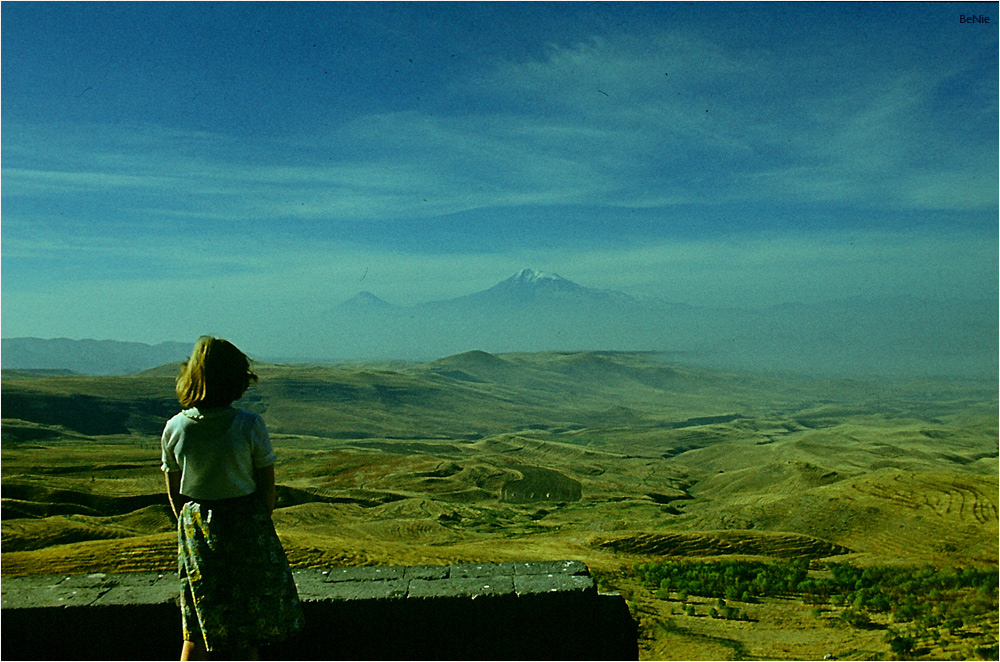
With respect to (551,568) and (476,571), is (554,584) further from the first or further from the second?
(476,571)

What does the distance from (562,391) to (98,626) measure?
97258mm

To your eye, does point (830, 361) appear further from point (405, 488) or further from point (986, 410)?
point (405, 488)

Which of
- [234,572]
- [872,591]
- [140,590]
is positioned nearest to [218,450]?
[234,572]

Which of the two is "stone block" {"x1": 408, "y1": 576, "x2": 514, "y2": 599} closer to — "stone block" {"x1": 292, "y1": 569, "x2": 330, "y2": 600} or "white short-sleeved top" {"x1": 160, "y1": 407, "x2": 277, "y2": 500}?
"stone block" {"x1": 292, "y1": 569, "x2": 330, "y2": 600}

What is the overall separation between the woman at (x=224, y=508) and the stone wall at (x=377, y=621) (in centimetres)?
89

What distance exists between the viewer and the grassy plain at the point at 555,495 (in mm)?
9125

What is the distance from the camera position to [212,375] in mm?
3211

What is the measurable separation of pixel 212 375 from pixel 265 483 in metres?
0.52

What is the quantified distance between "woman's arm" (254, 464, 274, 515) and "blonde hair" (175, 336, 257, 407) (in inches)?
13.0

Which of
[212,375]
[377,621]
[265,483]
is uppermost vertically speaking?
[212,375]

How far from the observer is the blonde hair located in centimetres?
321

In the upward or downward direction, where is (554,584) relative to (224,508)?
downward

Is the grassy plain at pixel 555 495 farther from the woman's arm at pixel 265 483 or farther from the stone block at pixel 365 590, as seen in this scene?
the woman's arm at pixel 265 483

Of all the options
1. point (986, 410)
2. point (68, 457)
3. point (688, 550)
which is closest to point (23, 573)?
point (688, 550)
